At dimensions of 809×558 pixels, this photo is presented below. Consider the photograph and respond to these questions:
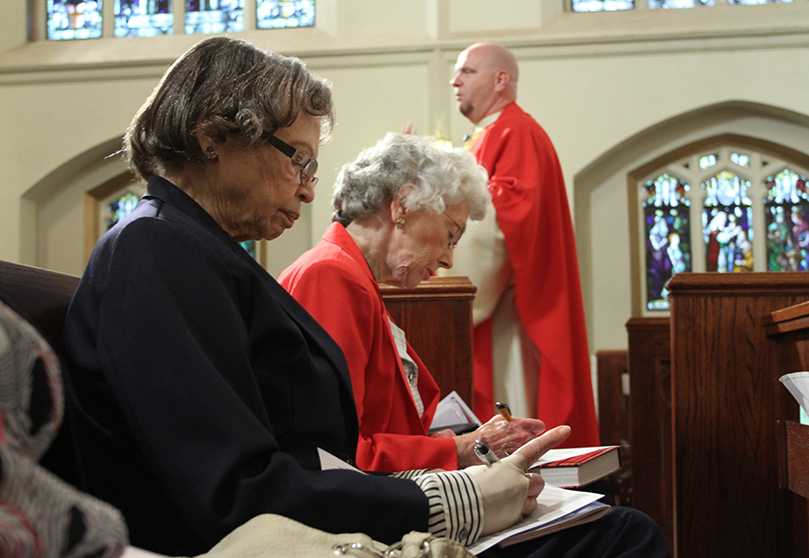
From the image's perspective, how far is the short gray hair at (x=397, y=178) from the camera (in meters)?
2.24

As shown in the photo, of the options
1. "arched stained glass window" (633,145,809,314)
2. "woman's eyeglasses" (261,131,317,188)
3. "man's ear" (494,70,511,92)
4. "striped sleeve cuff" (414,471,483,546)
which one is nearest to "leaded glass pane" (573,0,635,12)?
"arched stained glass window" (633,145,809,314)

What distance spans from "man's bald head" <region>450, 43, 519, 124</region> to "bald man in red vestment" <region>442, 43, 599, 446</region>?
31 centimetres

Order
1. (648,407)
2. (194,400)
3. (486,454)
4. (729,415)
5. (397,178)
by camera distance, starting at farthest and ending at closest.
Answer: (648,407) → (729,415) → (397,178) → (486,454) → (194,400)

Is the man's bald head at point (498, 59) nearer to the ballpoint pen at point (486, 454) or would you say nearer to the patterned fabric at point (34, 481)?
the ballpoint pen at point (486, 454)

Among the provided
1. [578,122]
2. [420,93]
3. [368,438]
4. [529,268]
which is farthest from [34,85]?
[368,438]

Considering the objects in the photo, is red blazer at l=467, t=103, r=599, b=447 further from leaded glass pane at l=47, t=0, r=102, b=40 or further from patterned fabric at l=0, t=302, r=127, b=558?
leaded glass pane at l=47, t=0, r=102, b=40

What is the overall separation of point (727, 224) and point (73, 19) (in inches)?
247

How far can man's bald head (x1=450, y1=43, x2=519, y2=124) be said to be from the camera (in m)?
4.59

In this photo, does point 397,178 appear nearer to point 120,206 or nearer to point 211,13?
point 211,13

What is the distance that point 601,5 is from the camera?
702 centimetres

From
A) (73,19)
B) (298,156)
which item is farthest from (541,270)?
(73,19)

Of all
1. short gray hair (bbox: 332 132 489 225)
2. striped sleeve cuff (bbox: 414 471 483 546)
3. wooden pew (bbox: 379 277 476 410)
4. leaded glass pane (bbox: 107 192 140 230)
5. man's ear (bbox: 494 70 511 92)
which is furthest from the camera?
leaded glass pane (bbox: 107 192 140 230)

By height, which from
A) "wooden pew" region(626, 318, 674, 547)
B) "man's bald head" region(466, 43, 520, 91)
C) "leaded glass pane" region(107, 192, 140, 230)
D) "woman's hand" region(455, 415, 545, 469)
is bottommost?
"wooden pew" region(626, 318, 674, 547)

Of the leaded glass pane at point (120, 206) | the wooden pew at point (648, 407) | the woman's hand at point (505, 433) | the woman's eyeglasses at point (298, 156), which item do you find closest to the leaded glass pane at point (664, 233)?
the wooden pew at point (648, 407)
